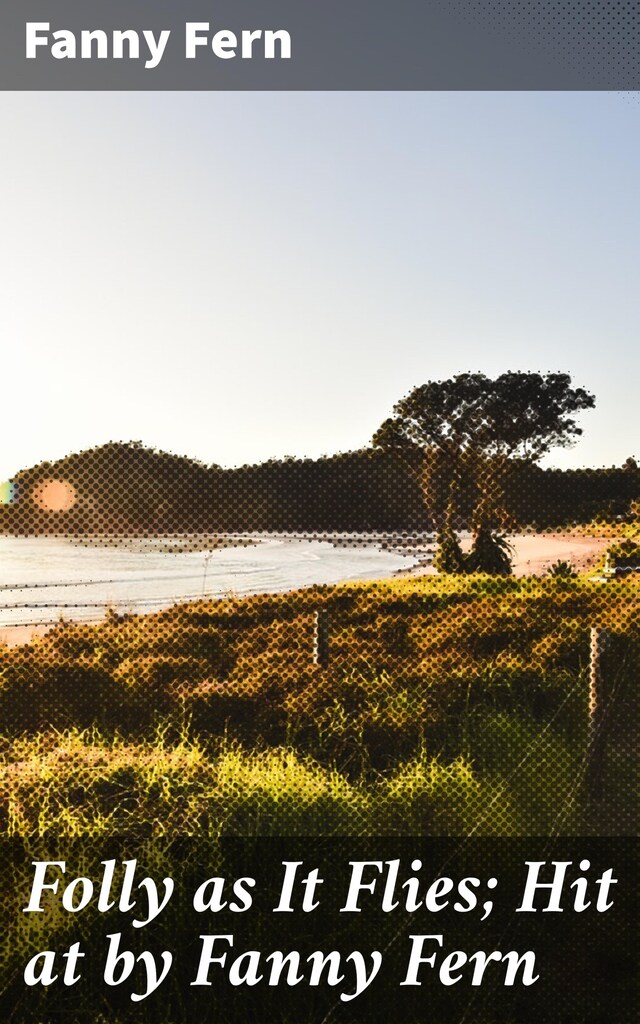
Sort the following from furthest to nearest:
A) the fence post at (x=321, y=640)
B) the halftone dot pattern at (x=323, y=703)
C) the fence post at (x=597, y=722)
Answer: the fence post at (x=321, y=640)
the fence post at (x=597, y=722)
the halftone dot pattern at (x=323, y=703)

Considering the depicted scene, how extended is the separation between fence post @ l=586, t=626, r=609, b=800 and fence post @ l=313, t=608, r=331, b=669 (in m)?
3.77

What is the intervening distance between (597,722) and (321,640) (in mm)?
4138

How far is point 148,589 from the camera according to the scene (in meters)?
9.93

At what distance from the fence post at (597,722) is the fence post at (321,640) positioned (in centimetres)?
377

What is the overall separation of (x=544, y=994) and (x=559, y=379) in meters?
8.01

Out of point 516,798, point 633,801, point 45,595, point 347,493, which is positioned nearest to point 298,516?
point 347,493

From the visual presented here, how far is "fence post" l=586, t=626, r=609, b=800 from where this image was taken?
670cm

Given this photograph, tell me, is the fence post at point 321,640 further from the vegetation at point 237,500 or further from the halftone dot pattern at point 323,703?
the vegetation at point 237,500

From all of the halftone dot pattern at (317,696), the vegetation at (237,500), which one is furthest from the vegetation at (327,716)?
the vegetation at (237,500)

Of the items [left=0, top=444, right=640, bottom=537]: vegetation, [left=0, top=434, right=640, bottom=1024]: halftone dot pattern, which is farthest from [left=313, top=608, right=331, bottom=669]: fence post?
[left=0, top=444, right=640, bottom=537]: vegetation

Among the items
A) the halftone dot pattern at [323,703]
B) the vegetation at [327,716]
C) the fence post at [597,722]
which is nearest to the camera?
the halftone dot pattern at [323,703]

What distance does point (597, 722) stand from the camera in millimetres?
6801

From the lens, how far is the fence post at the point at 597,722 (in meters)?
6.70

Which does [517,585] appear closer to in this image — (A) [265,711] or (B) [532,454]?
(B) [532,454]
